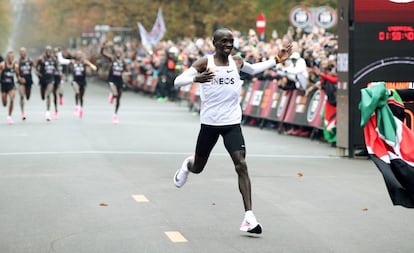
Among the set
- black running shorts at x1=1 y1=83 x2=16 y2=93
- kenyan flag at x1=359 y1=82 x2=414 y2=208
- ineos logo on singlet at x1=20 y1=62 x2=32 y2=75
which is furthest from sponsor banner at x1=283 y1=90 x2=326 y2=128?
kenyan flag at x1=359 y1=82 x2=414 y2=208

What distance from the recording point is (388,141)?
390 inches

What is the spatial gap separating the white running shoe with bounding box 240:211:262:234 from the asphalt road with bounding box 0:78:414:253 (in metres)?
0.08

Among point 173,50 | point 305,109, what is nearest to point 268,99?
point 305,109

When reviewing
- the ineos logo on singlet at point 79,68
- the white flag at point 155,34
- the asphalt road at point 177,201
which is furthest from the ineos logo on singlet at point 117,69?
the white flag at point 155,34

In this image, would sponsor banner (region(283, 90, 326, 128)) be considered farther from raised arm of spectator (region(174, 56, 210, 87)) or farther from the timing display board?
raised arm of spectator (region(174, 56, 210, 87))

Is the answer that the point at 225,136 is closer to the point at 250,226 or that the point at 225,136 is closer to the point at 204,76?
the point at 204,76

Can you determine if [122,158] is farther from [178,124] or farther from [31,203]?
[178,124]

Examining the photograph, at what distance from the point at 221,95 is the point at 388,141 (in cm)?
196

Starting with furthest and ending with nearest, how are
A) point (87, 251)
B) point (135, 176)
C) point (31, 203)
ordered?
point (135, 176) < point (31, 203) < point (87, 251)

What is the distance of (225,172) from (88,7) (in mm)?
56336

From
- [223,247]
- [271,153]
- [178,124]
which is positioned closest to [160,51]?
[178,124]

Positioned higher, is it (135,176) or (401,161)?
(401,161)

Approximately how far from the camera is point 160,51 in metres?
50.4

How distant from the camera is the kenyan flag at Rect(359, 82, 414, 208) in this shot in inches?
382
